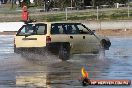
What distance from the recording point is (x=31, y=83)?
48.7 feet

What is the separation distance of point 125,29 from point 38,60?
19.8m

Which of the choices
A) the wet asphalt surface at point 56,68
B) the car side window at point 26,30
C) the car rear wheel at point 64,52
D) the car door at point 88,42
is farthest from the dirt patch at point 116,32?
the car rear wheel at point 64,52

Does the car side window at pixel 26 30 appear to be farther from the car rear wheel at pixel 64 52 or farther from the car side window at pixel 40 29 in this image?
the car rear wheel at pixel 64 52

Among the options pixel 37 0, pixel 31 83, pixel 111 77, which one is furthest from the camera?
pixel 37 0

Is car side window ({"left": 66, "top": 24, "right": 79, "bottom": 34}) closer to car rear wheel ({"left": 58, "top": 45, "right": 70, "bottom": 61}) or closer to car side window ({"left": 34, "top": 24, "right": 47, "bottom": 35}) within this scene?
car rear wheel ({"left": 58, "top": 45, "right": 70, "bottom": 61})

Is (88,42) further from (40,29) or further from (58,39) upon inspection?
(40,29)

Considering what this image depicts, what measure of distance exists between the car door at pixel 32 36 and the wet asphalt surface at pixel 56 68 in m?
0.44

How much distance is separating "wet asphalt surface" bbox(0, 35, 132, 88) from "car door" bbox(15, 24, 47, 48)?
443 millimetres

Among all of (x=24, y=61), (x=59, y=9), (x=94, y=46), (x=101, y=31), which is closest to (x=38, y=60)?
(x=24, y=61)

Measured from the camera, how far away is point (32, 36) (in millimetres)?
21953

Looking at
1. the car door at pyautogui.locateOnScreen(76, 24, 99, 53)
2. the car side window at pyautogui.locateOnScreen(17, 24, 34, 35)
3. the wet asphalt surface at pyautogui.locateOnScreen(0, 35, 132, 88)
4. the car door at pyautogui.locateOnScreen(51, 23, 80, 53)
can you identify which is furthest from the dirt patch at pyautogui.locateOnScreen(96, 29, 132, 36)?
the car side window at pyautogui.locateOnScreen(17, 24, 34, 35)

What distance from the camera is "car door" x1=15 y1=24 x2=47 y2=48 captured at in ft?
71.5

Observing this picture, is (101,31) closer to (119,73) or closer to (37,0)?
(119,73)

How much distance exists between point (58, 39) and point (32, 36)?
1.01 metres
